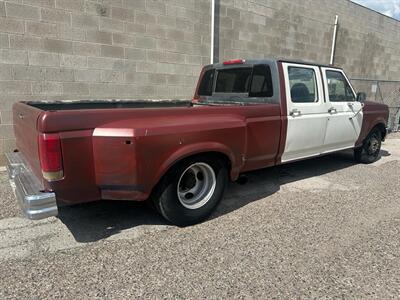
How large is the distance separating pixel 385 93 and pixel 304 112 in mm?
12232

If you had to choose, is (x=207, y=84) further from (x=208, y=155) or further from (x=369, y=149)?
(x=369, y=149)

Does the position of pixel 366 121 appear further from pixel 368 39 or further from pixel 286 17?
pixel 368 39

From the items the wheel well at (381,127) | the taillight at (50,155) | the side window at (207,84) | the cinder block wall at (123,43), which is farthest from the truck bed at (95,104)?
the wheel well at (381,127)

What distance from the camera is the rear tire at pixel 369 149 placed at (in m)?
6.34

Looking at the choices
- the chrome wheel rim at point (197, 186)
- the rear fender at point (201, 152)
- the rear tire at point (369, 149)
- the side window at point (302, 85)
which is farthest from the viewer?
the rear tire at point (369, 149)

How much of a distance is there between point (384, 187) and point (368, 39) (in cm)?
1097

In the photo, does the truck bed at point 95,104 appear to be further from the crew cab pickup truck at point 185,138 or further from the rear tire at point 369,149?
the rear tire at point 369,149

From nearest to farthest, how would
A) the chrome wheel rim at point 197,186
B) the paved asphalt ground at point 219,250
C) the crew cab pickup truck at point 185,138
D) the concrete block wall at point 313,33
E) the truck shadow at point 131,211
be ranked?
the paved asphalt ground at point 219,250 → the crew cab pickup truck at point 185,138 → the truck shadow at point 131,211 → the chrome wheel rim at point 197,186 → the concrete block wall at point 313,33

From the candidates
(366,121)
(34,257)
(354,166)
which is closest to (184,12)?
(366,121)

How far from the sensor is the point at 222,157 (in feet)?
11.8

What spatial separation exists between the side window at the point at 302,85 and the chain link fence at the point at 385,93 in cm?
885

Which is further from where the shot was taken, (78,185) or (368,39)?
(368,39)

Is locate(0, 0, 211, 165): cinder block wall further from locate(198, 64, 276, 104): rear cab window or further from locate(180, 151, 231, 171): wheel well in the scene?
locate(180, 151, 231, 171): wheel well

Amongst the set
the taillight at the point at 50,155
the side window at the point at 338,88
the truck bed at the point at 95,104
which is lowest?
the taillight at the point at 50,155
